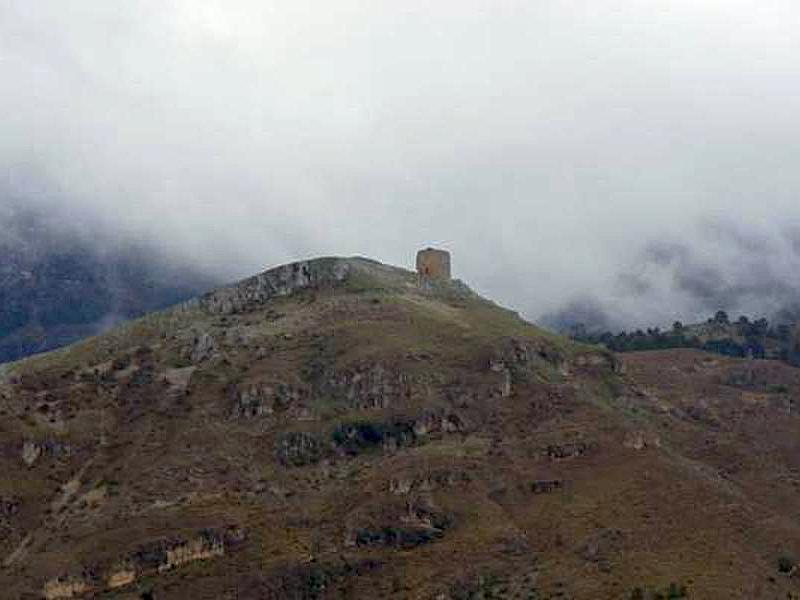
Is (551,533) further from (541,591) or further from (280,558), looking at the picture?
(280,558)

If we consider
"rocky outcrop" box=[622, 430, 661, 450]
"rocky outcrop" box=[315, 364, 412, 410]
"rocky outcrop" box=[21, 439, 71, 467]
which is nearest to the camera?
"rocky outcrop" box=[622, 430, 661, 450]

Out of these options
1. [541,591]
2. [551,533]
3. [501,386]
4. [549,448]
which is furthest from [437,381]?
[541,591]

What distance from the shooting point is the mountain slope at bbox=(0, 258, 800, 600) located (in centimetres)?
15575

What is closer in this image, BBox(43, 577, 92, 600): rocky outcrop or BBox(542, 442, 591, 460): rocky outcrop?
BBox(43, 577, 92, 600): rocky outcrop

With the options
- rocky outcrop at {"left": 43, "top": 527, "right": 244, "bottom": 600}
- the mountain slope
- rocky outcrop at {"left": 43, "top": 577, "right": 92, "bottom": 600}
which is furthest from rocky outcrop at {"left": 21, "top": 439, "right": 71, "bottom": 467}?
rocky outcrop at {"left": 43, "top": 527, "right": 244, "bottom": 600}

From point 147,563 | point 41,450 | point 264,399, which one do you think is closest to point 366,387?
point 264,399

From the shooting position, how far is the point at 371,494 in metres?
170

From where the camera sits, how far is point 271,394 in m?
193

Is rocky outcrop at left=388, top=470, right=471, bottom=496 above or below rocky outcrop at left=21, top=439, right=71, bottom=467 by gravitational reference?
below

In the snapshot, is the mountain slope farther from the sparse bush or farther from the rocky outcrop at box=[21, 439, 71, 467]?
the sparse bush

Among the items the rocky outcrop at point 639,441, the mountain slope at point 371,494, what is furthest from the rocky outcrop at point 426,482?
the rocky outcrop at point 639,441

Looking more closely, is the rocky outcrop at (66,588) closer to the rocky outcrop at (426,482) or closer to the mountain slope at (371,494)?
the mountain slope at (371,494)

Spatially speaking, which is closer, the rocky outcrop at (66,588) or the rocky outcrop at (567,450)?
the rocky outcrop at (66,588)

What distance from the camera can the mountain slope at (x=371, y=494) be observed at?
511ft
